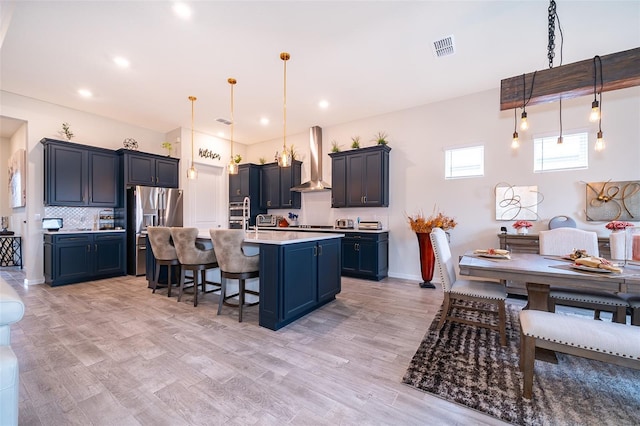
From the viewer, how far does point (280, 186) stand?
6.54m

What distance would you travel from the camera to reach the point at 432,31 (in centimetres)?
294

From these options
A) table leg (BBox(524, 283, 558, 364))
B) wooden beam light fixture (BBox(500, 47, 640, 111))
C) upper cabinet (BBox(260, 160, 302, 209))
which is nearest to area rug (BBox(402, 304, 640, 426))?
table leg (BBox(524, 283, 558, 364))

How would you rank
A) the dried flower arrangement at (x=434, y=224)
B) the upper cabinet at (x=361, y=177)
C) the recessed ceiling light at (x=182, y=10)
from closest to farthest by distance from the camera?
the recessed ceiling light at (x=182, y=10), the dried flower arrangement at (x=434, y=224), the upper cabinet at (x=361, y=177)

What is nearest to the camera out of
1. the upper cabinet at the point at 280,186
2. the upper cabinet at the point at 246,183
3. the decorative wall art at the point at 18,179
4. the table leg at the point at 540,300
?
the table leg at the point at 540,300

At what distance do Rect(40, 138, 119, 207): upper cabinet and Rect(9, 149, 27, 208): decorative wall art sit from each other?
0.65 meters

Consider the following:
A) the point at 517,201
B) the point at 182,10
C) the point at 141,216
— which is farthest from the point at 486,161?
the point at 141,216

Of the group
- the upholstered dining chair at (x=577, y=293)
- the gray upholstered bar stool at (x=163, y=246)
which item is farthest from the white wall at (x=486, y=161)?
the gray upholstered bar stool at (x=163, y=246)

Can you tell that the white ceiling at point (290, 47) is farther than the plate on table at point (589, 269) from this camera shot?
Yes

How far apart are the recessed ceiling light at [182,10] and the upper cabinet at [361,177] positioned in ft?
11.1

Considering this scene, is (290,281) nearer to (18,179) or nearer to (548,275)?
(548,275)

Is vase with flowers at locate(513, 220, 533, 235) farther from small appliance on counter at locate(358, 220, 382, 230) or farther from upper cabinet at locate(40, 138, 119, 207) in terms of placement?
upper cabinet at locate(40, 138, 119, 207)

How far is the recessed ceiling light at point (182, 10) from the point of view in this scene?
2586 mm

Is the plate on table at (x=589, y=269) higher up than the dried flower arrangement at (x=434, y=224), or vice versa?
the dried flower arrangement at (x=434, y=224)

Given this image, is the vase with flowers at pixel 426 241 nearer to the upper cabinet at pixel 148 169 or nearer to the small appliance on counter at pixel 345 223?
the small appliance on counter at pixel 345 223
